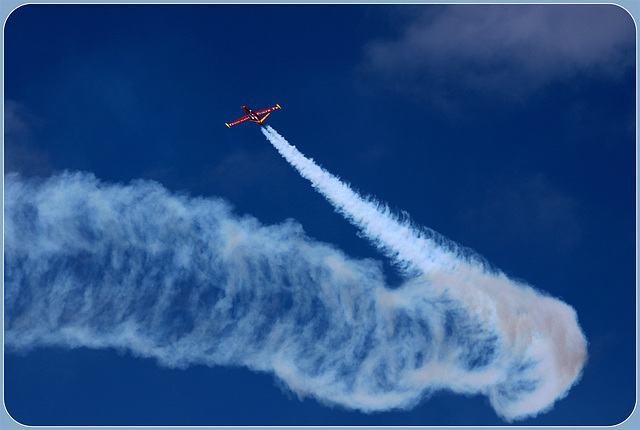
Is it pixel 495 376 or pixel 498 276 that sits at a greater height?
pixel 498 276

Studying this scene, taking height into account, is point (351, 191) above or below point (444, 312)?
above

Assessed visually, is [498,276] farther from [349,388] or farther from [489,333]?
[349,388]

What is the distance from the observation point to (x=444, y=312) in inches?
3226

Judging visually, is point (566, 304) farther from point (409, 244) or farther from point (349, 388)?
point (349, 388)

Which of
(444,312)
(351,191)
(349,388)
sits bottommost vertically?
(349,388)

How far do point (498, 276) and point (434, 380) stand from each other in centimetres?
1033

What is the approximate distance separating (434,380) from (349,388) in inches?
279

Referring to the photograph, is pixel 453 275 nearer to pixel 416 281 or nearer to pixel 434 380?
pixel 416 281

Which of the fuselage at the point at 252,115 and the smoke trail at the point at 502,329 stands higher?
the fuselage at the point at 252,115

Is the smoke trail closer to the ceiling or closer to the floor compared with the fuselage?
closer to the floor

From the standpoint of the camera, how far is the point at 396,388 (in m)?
80.9

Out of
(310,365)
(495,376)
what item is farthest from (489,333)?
(310,365)

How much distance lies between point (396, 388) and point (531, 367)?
469 inches

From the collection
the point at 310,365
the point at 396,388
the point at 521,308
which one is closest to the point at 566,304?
the point at 521,308
